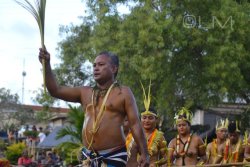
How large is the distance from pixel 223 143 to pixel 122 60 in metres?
10.0

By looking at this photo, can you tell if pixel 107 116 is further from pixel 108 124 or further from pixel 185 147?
pixel 185 147

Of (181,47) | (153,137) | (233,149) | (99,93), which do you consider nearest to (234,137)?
(233,149)

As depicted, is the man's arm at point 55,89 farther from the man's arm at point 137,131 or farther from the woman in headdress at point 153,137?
the woman in headdress at point 153,137

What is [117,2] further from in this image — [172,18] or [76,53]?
[76,53]

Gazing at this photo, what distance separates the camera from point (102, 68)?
241 inches

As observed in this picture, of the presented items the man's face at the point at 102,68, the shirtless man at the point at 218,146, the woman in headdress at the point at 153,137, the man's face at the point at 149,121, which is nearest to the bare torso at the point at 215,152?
the shirtless man at the point at 218,146

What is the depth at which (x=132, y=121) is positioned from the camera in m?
6.08

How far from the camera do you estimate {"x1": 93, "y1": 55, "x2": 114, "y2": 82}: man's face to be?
6137mm

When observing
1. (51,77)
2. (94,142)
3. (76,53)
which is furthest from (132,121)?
(76,53)

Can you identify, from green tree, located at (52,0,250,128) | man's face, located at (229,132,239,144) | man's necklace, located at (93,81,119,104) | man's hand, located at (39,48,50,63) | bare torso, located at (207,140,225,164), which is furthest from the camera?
green tree, located at (52,0,250,128)

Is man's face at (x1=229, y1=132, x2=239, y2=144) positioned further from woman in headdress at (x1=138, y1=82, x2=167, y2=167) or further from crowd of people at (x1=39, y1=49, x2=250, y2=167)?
crowd of people at (x1=39, y1=49, x2=250, y2=167)

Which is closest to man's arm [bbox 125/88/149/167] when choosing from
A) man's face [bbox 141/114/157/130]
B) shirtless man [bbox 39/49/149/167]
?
shirtless man [bbox 39/49/149/167]

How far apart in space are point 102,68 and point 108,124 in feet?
1.59

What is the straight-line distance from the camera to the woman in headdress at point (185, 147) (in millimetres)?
11547
